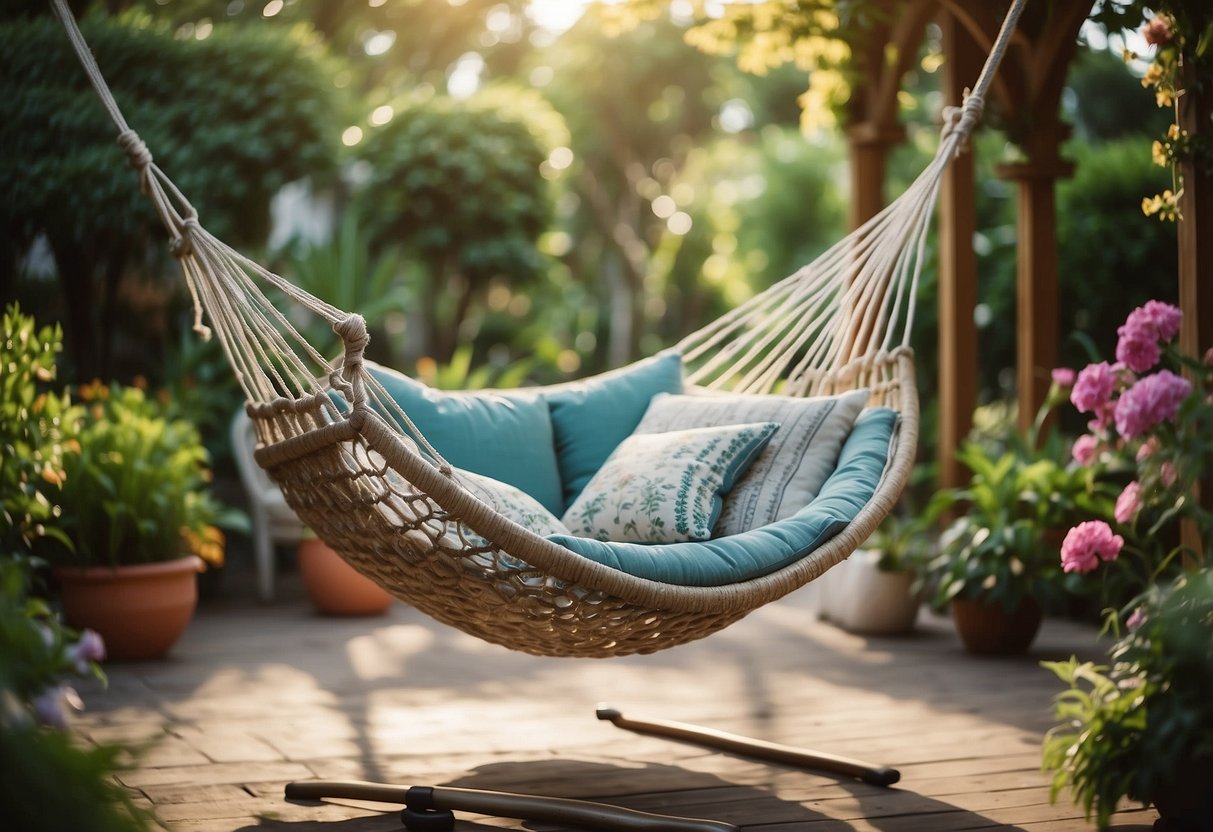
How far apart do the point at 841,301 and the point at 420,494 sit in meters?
1.07

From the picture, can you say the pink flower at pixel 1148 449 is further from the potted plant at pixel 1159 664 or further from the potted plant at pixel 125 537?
the potted plant at pixel 125 537

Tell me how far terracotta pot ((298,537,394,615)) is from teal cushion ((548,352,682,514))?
1.44 m

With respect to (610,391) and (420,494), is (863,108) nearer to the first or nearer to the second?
(610,391)

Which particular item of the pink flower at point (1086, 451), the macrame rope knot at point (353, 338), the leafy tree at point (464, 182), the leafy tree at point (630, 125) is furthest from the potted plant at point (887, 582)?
the leafy tree at point (630, 125)

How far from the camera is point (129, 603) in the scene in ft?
9.91

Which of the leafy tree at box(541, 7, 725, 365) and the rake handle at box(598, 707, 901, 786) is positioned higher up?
the leafy tree at box(541, 7, 725, 365)

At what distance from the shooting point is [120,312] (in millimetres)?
4398

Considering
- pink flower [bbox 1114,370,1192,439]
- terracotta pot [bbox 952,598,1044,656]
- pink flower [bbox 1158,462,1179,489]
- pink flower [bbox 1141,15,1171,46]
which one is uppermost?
pink flower [bbox 1141,15,1171,46]

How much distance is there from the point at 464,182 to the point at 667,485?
13.4ft

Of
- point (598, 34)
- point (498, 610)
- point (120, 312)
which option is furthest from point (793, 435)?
point (598, 34)

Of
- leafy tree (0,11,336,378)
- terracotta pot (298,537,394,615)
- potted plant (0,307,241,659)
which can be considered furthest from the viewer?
terracotta pot (298,537,394,615)

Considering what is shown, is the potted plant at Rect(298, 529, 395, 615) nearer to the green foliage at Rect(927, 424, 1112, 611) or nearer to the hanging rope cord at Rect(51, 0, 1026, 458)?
the hanging rope cord at Rect(51, 0, 1026, 458)

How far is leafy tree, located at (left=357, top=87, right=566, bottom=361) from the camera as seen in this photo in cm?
594

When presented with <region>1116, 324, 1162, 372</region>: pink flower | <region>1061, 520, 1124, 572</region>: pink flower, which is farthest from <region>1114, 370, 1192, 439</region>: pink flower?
<region>1061, 520, 1124, 572</region>: pink flower
